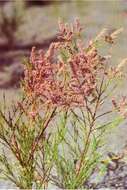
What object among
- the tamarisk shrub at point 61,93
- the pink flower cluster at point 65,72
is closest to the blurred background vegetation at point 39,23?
the tamarisk shrub at point 61,93

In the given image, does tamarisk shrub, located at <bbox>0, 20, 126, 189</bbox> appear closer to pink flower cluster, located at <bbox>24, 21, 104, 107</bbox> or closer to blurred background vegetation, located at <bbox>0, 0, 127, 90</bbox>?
pink flower cluster, located at <bbox>24, 21, 104, 107</bbox>

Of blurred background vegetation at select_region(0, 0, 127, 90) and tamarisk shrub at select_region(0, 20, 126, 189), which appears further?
blurred background vegetation at select_region(0, 0, 127, 90)

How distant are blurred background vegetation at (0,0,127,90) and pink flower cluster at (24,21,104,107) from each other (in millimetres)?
1419

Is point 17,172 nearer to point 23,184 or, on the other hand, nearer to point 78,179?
point 23,184

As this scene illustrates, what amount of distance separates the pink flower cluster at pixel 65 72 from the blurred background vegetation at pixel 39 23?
1.42 m

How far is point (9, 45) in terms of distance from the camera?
4203 millimetres

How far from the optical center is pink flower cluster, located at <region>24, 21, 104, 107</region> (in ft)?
6.78

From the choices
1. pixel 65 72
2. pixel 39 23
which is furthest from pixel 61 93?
pixel 39 23

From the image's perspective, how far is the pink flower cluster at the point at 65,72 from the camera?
2066 mm

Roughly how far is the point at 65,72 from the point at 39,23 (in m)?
2.48

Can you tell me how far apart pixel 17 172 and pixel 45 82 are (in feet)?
2.20

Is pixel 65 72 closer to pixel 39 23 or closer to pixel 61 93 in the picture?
pixel 61 93

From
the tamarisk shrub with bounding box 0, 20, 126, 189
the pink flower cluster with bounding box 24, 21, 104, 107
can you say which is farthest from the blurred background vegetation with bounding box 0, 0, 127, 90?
the pink flower cluster with bounding box 24, 21, 104, 107

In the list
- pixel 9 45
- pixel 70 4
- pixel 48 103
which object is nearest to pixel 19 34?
pixel 9 45
